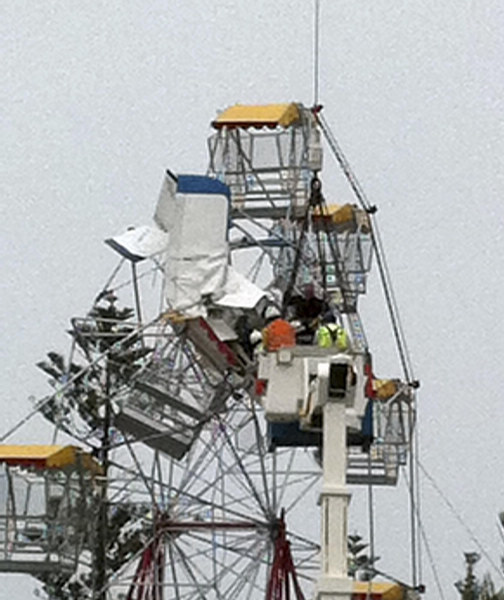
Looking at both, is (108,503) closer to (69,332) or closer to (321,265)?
(69,332)

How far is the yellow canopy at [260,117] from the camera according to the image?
92.5 feet

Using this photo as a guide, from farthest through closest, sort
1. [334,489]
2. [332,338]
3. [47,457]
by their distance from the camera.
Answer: [47,457], [332,338], [334,489]

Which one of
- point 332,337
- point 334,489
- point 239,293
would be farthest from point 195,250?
point 334,489

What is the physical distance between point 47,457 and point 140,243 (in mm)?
4110

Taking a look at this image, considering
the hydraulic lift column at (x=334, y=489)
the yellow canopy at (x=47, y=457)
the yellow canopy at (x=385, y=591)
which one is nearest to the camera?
the hydraulic lift column at (x=334, y=489)

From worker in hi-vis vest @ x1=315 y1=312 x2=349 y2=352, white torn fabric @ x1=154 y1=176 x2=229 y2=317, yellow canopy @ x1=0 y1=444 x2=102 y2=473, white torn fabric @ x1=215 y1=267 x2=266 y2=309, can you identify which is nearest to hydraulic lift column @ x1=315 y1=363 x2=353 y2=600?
worker in hi-vis vest @ x1=315 y1=312 x2=349 y2=352

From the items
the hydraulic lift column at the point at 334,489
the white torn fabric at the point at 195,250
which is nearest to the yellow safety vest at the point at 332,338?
the hydraulic lift column at the point at 334,489

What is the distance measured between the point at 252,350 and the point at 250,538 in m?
3.78

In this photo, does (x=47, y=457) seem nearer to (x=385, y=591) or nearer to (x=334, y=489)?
(x=334, y=489)

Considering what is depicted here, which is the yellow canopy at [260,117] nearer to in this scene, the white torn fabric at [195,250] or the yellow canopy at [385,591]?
the white torn fabric at [195,250]

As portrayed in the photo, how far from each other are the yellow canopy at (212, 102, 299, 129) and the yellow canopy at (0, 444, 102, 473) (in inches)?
210

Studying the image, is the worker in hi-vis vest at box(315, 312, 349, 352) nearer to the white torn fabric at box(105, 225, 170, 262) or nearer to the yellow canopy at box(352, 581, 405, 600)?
the white torn fabric at box(105, 225, 170, 262)

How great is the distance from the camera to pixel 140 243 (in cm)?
2670

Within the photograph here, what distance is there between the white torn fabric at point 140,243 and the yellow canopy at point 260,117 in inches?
93.4
